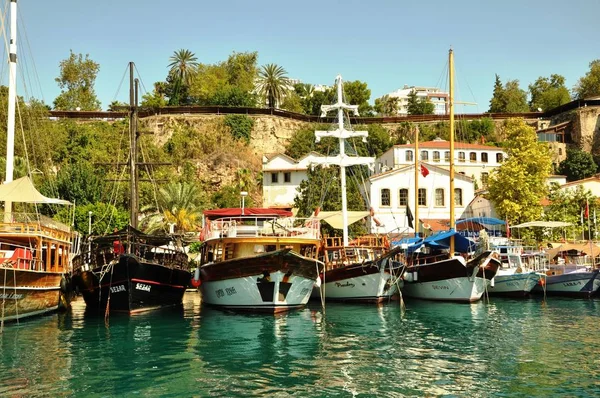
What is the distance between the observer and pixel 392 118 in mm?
77562

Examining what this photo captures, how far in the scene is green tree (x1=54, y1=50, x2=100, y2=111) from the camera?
253 ft

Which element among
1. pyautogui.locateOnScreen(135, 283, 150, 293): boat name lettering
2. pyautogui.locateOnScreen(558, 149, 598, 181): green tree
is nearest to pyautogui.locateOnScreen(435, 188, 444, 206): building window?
pyautogui.locateOnScreen(558, 149, 598, 181): green tree

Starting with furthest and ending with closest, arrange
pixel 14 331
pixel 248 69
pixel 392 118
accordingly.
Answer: pixel 248 69 < pixel 392 118 < pixel 14 331

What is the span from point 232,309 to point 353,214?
44.6ft

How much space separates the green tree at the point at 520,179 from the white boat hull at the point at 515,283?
1101 centimetres

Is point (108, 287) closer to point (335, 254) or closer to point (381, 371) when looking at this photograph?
point (335, 254)

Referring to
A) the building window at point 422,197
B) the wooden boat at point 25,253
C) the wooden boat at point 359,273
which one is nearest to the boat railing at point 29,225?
the wooden boat at point 25,253

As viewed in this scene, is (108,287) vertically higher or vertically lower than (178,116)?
lower

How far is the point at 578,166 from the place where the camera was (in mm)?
67688

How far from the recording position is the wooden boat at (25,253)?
21703mm

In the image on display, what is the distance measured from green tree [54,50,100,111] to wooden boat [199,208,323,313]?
184 ft

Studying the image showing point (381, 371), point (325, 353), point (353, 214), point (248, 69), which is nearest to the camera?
point (381, 371)

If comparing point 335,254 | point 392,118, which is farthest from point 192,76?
point 335,254

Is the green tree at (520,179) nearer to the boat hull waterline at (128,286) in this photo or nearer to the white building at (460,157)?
the white building at (460,157)
